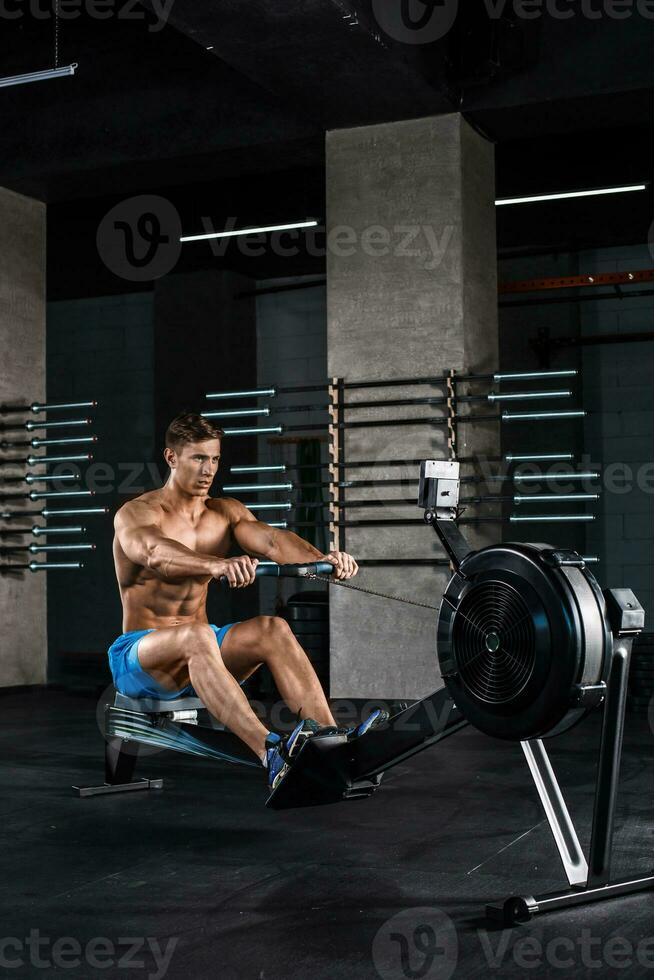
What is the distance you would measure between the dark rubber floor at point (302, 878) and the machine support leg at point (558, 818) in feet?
0.36

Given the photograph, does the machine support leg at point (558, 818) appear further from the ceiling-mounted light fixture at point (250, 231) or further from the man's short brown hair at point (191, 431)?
the ceiling-mounted light fixture at point (250, 231)

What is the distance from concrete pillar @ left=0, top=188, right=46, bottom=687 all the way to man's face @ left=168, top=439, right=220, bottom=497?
389 cm

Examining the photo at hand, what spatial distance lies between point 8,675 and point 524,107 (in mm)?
4951

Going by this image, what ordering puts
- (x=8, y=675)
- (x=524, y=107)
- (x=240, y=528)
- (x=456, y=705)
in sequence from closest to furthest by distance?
(x=456, y=705) < (x=240, y=528) < (x=524, y=107) < (x=8, y=675)

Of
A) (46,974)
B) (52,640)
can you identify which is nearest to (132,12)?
(46,974)

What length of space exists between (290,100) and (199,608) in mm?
3511

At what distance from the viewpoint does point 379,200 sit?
6.54m

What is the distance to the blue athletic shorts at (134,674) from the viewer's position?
12.2 ft

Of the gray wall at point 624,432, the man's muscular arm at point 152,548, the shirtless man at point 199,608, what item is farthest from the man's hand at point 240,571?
the gray wall at point 624,432

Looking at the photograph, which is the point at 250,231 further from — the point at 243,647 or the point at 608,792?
the point at 608,792

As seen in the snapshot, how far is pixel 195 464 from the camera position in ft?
12.7

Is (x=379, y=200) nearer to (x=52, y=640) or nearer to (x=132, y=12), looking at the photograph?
(x=132, y=12)

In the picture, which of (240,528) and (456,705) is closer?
(456,705)

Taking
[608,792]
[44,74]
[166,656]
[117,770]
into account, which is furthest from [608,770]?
[44,74]
